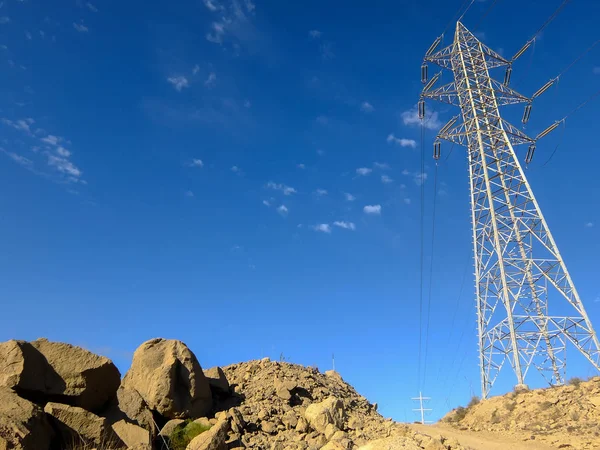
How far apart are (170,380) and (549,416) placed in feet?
52.8

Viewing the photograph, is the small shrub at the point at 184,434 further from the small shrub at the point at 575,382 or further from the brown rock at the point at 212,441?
the small shrub at the point at 575,382

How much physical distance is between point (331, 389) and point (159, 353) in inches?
272

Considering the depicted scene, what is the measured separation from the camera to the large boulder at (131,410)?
10664mm

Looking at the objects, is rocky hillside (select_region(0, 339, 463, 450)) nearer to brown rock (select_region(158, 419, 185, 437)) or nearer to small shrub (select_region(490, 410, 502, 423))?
brown rock (select_region(158, 419, 185, 437))

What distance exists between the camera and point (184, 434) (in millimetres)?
11242

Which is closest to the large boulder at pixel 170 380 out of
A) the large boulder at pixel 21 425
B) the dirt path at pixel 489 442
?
the large boulder at pixel 21 425

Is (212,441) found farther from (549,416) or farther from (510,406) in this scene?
(510,406)

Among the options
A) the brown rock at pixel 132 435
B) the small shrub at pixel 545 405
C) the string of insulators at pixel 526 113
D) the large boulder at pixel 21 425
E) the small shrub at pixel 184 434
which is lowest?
the large boulder at pixel 21 425

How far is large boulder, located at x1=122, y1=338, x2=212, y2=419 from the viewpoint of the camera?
39.4 ft

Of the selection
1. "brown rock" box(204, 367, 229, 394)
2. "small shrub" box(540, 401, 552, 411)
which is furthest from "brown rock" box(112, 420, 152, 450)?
"small shrub" box(540, 401, 552, 411)

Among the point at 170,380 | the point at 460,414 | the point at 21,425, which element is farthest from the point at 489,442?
the point at 21,425

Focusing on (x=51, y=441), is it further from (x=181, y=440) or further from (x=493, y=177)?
(x=493, y=177)

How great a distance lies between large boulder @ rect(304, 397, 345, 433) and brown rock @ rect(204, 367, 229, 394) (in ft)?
10.1

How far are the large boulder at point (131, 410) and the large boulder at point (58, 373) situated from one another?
13.5 inches
